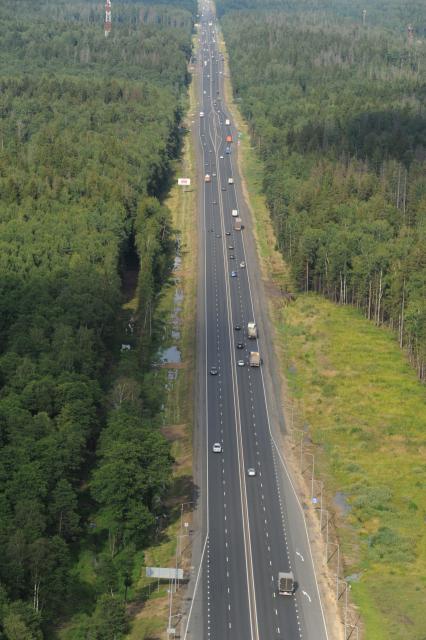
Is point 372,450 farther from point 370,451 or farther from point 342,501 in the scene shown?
point 342,501

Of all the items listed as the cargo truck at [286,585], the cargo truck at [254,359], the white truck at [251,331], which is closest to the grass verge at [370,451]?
the white truck at [251,331]

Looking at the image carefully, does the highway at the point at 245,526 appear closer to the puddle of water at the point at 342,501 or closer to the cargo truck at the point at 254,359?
the cargo truck at the point at 254,359

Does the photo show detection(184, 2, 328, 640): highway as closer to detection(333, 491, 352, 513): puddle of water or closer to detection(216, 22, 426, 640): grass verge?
detection(333, 491, 352, 513): puddle of water

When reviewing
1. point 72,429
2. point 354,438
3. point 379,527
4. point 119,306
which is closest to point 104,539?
point 72,429

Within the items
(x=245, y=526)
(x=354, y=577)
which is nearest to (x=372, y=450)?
(x=245, y=526)

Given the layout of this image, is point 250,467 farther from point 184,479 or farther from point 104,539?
point 104,539

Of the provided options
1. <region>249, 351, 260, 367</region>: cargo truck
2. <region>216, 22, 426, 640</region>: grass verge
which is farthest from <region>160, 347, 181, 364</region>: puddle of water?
<region>216, 22, 426, 640</region>: grass verge
